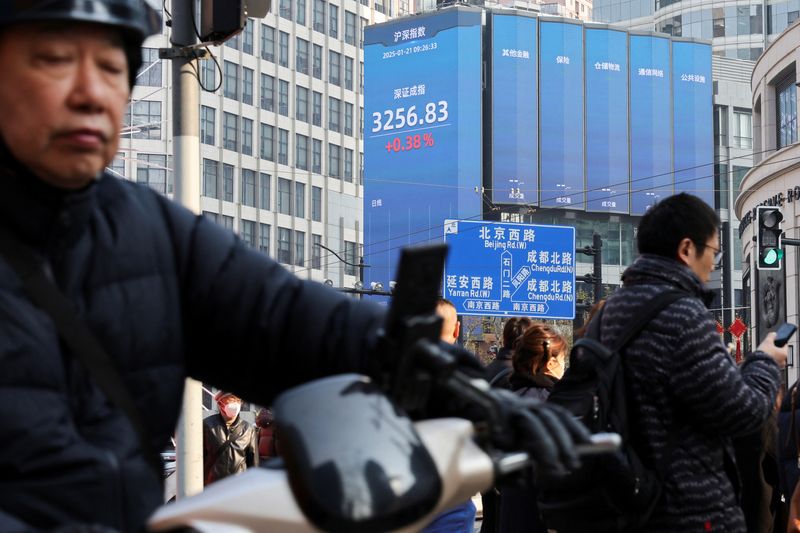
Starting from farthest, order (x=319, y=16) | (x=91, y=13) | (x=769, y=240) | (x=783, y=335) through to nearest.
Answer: (x=319, y=16), (x=769, y=240), (x=783, y=335), (x=91, y=13)

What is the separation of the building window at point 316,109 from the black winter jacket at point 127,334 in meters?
80.1

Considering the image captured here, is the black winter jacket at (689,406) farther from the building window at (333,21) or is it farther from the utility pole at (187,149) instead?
the building window at (333,21)

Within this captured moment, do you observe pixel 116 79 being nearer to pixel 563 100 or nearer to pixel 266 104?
pixel 266 104

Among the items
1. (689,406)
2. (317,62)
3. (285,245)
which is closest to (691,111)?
(317,62)

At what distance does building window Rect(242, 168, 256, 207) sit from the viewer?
247 feet

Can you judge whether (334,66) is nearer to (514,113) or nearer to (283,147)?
(283,147)

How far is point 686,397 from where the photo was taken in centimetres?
429

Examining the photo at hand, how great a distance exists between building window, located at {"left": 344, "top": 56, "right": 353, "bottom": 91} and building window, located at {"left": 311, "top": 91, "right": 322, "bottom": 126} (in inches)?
131

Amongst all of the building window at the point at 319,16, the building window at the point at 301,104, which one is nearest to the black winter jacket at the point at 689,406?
the building window at the point at 301,104

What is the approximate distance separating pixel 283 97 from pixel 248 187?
6.04m

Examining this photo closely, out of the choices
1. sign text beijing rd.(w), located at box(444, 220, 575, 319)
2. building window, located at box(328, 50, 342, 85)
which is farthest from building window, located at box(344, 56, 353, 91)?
sign text beijing rd.(w), located at box(444, 220, 575, 319)

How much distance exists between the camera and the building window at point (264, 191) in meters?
76.4

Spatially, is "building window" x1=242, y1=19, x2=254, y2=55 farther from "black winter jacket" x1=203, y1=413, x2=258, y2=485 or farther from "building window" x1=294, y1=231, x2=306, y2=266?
"black winter jacket" x1=203, y1=413, x2=258, y2=485

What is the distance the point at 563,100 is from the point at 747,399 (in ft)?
268
